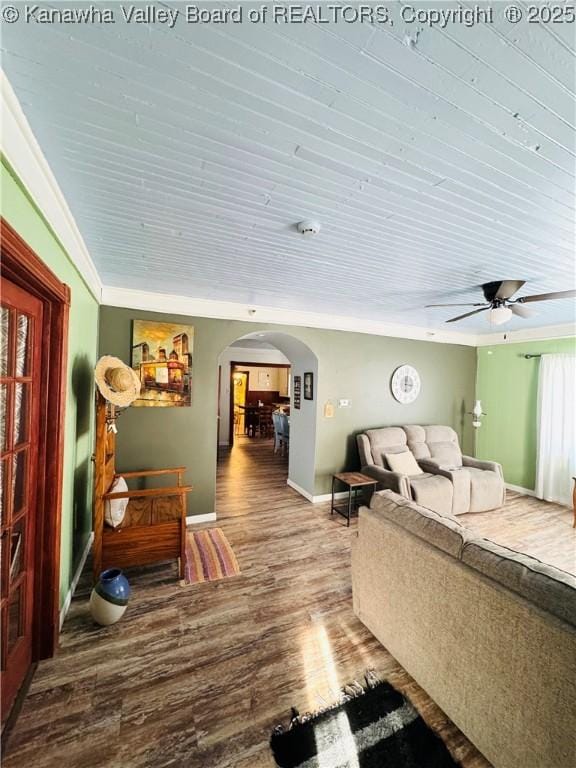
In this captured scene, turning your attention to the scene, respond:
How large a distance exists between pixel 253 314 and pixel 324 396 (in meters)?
1.46

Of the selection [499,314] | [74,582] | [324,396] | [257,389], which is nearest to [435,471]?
[324,396]

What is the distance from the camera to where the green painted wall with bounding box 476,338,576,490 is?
470cm

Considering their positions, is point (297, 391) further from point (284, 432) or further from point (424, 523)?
point (424, 523)

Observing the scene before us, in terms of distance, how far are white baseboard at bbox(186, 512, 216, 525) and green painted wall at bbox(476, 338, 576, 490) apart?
4669 mm

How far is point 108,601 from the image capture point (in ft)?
6.33

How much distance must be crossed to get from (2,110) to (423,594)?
8.31ft

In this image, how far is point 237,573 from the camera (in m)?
2.56

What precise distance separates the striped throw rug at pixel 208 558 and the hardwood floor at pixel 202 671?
11 cm

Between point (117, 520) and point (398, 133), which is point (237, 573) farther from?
point (398, 133)

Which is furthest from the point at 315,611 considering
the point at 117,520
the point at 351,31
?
the point at 351,31

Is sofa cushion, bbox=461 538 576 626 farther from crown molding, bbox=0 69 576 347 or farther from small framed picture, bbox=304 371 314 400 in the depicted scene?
small framed picture, bbox=304 371 314 400

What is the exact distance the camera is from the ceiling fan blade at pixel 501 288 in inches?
99.9

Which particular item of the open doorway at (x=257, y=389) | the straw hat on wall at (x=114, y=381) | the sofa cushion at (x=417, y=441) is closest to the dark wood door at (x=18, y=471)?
the straw hat on wall at (x=114, y=381)

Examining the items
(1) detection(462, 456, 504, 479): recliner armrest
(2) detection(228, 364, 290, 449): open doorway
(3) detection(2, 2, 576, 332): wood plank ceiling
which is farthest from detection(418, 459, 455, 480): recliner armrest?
(2) detection(228, 364, 290, 449): open doorway
